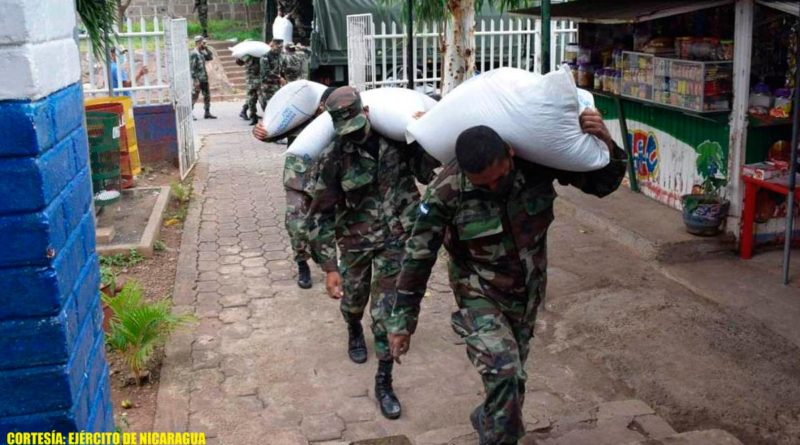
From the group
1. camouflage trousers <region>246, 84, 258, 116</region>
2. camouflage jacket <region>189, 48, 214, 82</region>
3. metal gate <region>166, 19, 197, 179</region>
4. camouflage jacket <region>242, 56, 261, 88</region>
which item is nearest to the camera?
metal gate <region>166, 19, 197, 179</region>

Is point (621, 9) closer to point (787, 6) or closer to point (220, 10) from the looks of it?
point (787, 6)

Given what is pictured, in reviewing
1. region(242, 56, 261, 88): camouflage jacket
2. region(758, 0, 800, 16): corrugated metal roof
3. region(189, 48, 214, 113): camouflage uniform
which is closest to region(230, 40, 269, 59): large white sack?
region(242, 56, 261, 88): camouflage jacket

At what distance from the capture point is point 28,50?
206 cm

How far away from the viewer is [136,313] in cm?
435

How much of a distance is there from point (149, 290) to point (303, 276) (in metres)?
1.11

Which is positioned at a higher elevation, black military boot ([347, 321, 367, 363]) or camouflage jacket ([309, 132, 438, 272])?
camouflage jacket ([309, 132, 438, 272])

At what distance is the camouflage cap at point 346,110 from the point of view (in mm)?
3889

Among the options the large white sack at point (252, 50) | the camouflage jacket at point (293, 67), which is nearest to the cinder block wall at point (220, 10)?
the large white sack at point (252, 50)

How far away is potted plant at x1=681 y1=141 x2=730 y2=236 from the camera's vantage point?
6039mm

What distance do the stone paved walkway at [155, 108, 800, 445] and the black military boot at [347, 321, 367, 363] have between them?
5 cm

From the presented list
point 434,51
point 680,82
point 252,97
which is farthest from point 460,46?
point 252,97

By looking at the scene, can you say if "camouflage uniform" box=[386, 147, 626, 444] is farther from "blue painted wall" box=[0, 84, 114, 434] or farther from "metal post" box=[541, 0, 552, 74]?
"metal post" box=[541, 0, 552, 74]

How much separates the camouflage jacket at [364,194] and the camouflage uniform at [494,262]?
0.91 meters

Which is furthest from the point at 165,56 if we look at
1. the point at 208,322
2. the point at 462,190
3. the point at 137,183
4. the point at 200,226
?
the point at 462,190
